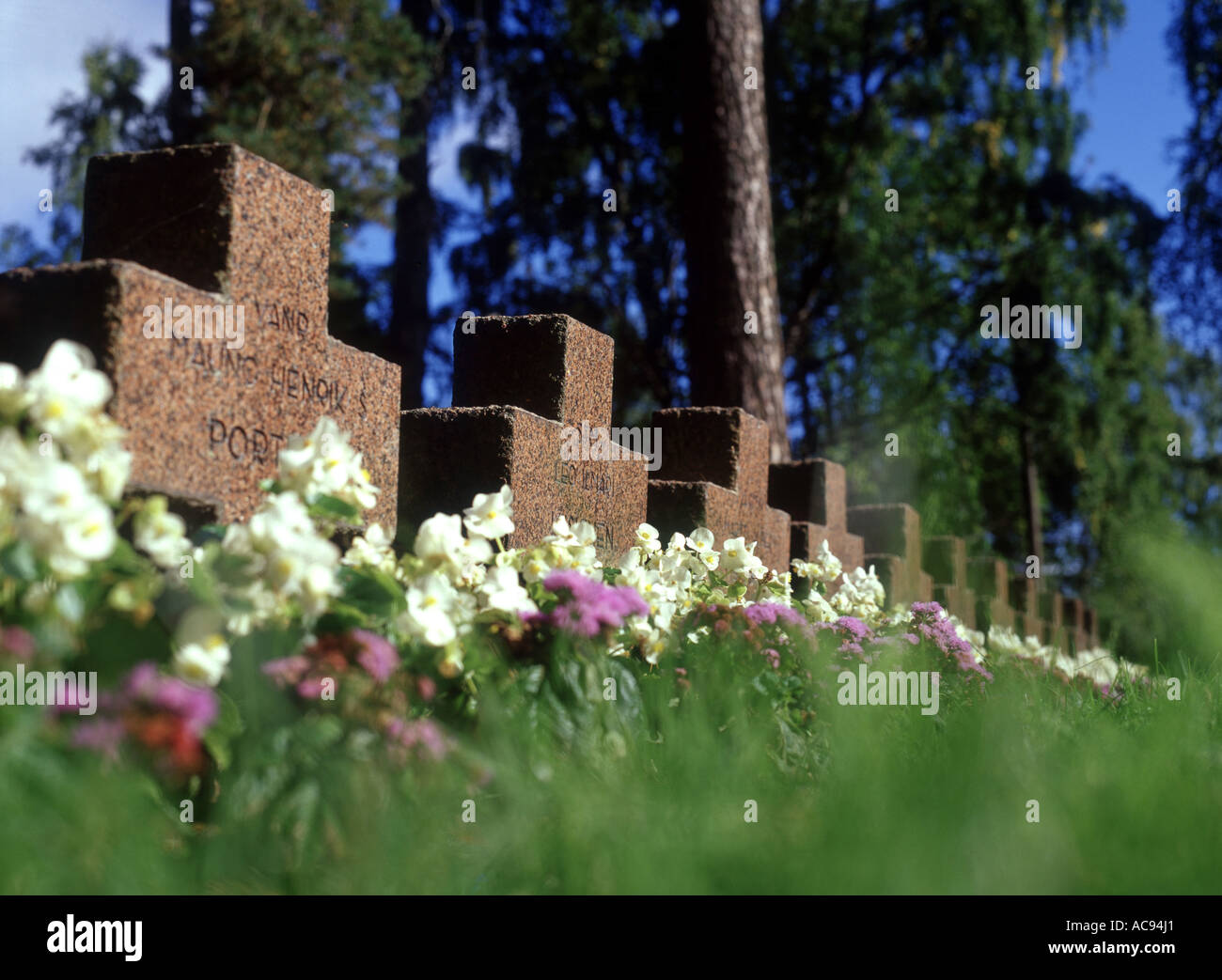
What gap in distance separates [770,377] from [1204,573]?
308 cm

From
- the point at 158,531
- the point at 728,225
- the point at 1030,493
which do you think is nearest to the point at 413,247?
the point at 728,225

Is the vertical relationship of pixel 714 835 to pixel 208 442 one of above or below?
below

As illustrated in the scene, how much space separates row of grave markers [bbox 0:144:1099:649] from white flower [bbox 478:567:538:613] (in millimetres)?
643

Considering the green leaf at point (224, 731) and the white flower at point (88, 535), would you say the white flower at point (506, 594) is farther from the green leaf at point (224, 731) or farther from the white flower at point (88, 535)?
the white flower at point (88, 535)

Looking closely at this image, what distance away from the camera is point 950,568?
24.7 feet

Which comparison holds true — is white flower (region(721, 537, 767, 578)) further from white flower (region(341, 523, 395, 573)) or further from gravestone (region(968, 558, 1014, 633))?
gravestone (region(968, 558, 1014, 633))

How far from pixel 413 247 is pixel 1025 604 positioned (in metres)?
7.37

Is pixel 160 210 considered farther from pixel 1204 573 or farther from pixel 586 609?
pixel 1204 573

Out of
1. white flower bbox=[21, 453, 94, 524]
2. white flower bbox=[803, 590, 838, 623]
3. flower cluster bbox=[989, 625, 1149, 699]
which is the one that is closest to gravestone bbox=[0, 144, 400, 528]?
white flower bbox=[21, 453, 94, 524]

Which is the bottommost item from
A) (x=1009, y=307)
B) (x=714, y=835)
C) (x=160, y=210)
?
(x=714, y=835)

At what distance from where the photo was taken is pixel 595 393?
12.5 feet

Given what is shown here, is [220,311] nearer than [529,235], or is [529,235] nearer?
[220,311]
